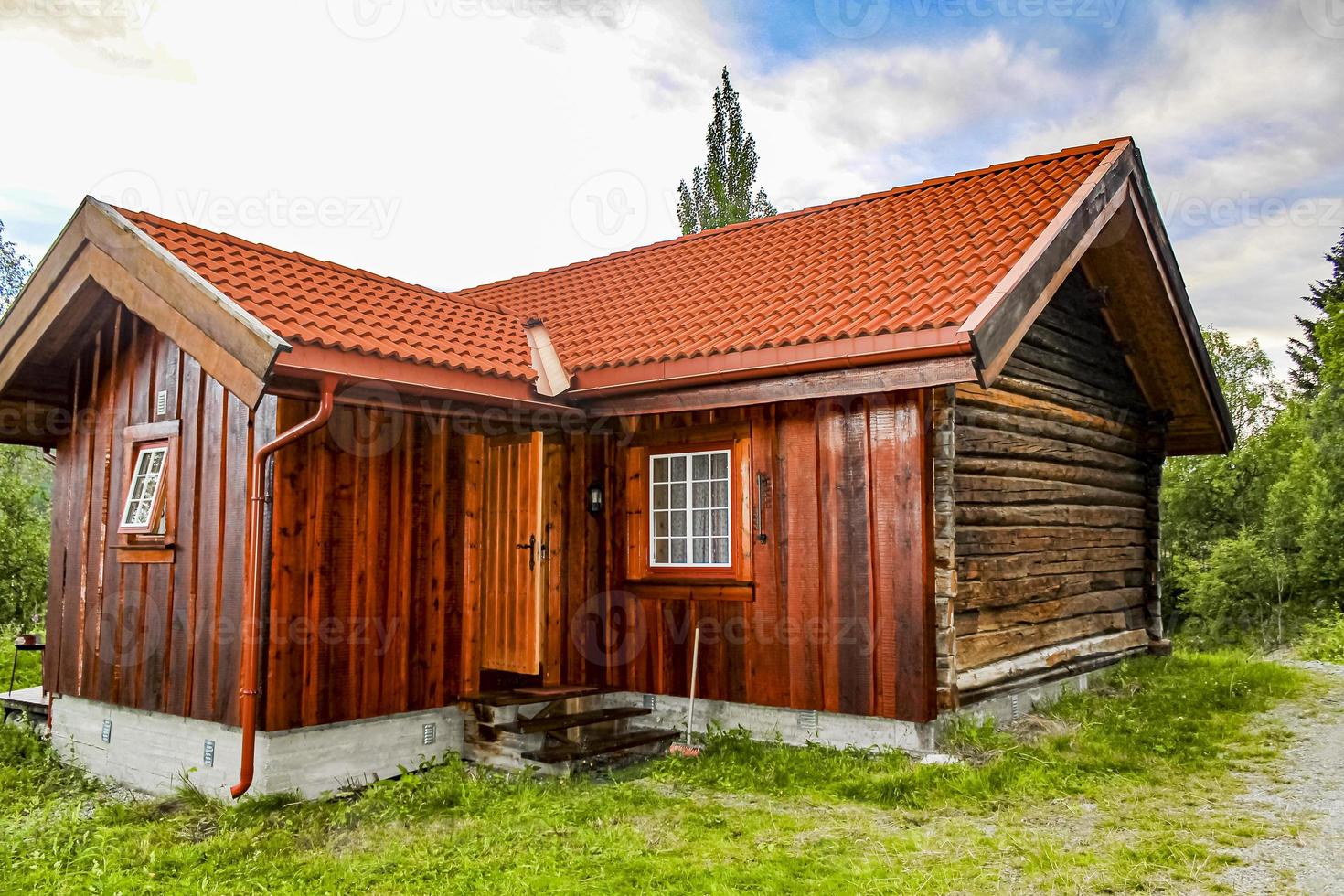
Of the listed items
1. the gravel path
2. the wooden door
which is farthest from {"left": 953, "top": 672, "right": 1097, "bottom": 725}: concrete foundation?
the wooden door

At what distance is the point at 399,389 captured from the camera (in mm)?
6418

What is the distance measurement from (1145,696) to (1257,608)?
669 inches

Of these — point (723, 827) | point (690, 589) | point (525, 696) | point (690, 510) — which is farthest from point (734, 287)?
point (723, 827)

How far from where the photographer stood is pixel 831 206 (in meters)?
10.0

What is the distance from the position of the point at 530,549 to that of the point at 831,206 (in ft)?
16.8

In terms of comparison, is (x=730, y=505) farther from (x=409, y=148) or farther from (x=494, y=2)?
(x=409, y=148)

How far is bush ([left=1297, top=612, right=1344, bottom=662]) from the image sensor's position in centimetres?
1492

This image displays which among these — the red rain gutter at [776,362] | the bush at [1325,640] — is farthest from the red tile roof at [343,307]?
the bush at [1325,640]

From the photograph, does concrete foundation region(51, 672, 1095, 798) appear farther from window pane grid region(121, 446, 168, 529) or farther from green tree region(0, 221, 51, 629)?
green tree region(0, 221, 51, 629)

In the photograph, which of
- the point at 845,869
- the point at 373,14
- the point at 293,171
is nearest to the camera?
the point at 845,869

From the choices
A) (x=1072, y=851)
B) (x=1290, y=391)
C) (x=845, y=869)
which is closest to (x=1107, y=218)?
(x=1072, y=851)

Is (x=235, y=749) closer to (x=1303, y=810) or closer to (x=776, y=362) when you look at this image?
(x=776, y=362)
